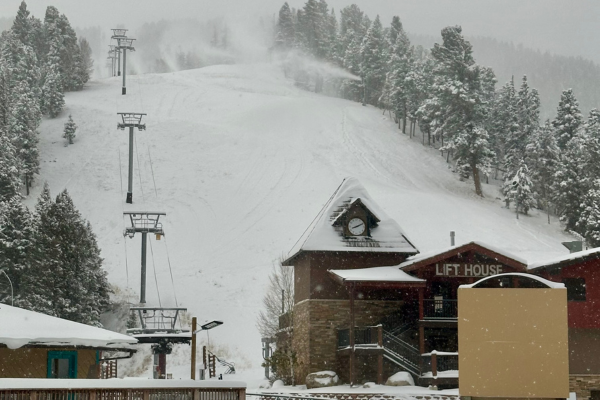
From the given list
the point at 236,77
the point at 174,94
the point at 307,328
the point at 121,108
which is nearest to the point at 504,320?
the point at 307,328

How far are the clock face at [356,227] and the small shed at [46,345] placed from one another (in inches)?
532

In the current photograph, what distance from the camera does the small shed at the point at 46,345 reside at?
25.1 m

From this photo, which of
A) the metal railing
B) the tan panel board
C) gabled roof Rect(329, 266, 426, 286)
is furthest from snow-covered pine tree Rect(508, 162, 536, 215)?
the metal railing

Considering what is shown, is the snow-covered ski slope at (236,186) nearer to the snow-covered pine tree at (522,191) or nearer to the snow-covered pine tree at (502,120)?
the snow-covered pine tree at (522,191)

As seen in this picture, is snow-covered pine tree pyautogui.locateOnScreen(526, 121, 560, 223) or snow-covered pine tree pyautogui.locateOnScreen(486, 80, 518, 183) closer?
snow-covered pine tree pyautogui.locateOnScreen(526, 121, 560, 223)

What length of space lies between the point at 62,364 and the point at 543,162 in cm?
6257

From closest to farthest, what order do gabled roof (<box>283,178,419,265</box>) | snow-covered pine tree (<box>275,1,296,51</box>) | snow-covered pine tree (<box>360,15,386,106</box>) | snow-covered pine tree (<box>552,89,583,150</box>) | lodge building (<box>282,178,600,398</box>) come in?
lodge building (<box>282,178,600,398</box>) < gabled roof (<box>283,178,419,265</box>) < snow-covered pine tree (<box>552,89,583,150</box>) < snow-covered pine tree (<box>360,15,386,106</box>) < snow-covered pine tree (<box>275,1,296,51</box>)

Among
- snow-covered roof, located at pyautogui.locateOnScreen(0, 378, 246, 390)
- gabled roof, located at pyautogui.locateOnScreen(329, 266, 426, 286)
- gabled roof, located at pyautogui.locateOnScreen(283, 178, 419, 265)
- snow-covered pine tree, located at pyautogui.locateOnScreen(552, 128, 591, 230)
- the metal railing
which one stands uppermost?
snow-covered pine tree, located at pyautogui.locateOnScreen(552, 128, 591, 230)

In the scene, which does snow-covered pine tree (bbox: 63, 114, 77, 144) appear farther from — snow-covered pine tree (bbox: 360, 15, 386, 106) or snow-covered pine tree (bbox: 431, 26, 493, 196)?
snow-covered pine tree (bbox: 360, 15, 386, 106)

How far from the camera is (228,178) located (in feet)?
271

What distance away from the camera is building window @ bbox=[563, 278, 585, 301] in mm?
34750

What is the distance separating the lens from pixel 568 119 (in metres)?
91.4

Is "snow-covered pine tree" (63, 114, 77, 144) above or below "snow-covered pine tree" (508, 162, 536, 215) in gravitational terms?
above

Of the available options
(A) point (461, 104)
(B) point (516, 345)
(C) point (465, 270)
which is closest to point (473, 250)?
(C) point (465, 270)
